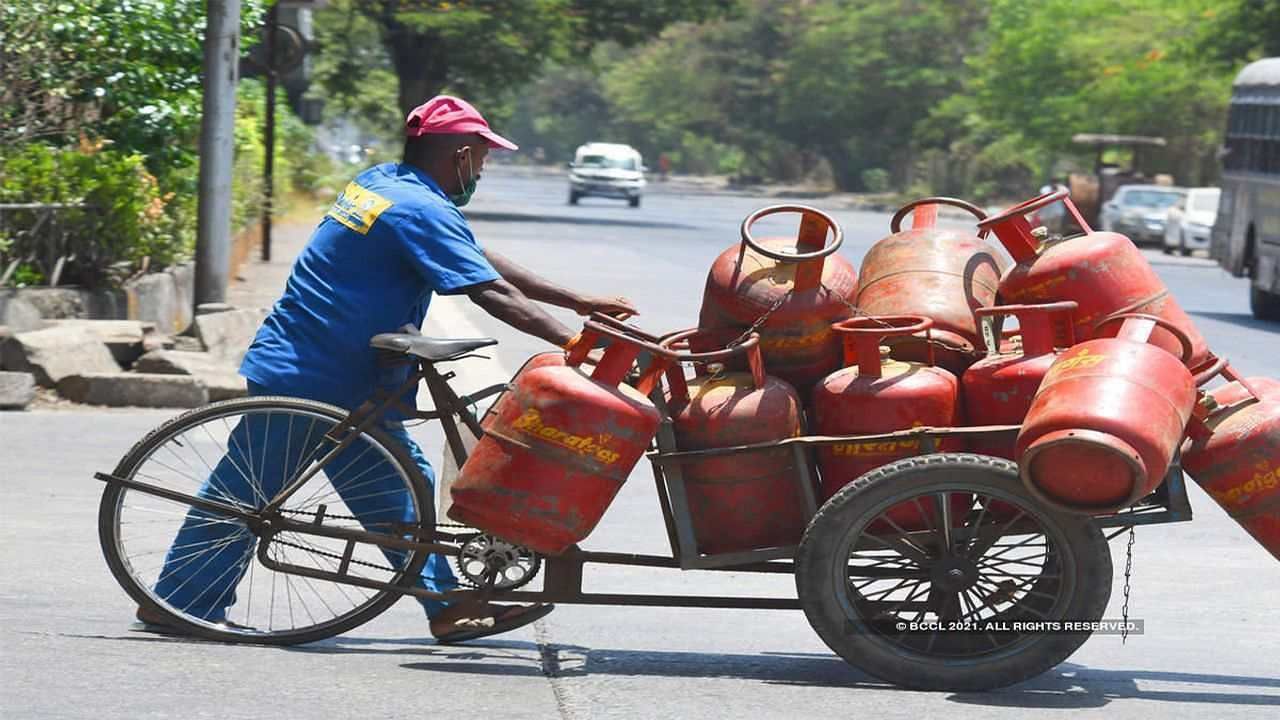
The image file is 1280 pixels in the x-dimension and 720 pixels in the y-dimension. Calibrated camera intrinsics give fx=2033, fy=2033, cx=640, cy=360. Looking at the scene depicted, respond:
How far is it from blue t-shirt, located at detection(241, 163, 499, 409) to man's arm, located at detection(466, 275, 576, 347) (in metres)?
0.04

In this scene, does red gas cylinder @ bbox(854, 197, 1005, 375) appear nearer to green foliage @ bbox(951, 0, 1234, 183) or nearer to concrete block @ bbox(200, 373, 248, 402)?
concrete block @ bbox(200, 373, 248, 402)

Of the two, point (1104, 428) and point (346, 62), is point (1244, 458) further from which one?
point (346, 62)

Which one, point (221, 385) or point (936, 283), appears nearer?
point (936, 283)

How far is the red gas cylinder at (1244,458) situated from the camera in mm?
5363

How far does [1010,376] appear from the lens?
5395 millimetres

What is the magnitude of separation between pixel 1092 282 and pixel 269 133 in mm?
17417

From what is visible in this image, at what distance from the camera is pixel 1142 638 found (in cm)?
638

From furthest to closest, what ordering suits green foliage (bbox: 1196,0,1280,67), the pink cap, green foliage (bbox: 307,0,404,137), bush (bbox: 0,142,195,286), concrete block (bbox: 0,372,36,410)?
green foliage (bbox: 1196,0,1280,67), green foliage (bbox: 307,0,404,137), bush (bbox: 0,142,195,286), concrete block (bbox: 0,372,36,410), the pink cap

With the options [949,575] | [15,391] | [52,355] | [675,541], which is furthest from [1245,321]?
[675,541]

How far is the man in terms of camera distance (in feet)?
18.1

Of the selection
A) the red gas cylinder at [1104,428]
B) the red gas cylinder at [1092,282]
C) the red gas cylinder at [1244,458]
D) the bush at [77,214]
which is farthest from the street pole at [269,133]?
the red gas cylinder at [1104,428]

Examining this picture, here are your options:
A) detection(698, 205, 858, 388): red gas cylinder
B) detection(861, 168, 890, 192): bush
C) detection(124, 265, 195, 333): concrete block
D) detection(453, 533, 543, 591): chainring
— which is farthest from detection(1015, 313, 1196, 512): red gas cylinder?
detection(861, 168, 890, 192): bush

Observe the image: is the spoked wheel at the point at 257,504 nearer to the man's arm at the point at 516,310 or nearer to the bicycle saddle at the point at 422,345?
the bicycle saddle at the point at 422,345

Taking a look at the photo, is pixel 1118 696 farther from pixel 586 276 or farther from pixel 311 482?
pixel 586 276
